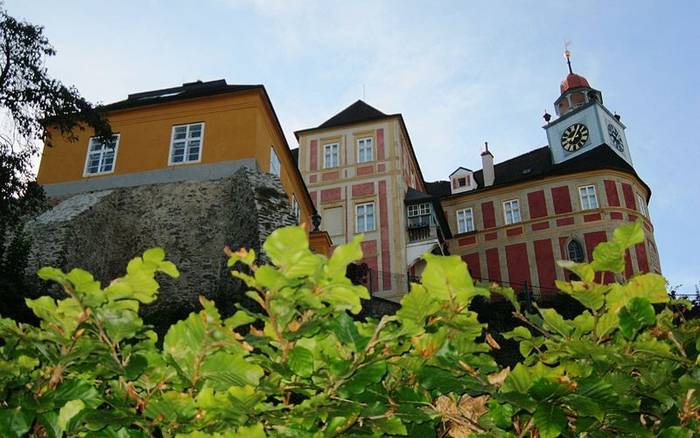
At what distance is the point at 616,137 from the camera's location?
3641 centimetres

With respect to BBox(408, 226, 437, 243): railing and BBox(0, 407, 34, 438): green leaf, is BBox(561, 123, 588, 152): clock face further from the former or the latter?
BBox(0, 407, 34, 438): green leaf

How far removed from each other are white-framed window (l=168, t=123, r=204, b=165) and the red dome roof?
109 feet

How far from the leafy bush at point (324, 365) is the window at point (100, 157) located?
16541 mm

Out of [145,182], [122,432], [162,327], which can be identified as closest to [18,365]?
[122,432]

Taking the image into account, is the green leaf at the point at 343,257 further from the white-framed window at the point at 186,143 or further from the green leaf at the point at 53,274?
the white-framed window at the point at 186,143

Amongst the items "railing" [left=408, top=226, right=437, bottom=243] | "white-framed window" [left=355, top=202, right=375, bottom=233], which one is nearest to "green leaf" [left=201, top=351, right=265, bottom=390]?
"railing" [left=408, top=226, right=437, bottom=243]

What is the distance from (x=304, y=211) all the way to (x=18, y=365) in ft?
66.6

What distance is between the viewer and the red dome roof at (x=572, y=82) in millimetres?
41438

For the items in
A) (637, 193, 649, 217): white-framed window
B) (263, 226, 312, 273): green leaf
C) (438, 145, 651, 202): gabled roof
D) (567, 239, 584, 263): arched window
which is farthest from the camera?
(438, 145, 651, 202): gabled roof

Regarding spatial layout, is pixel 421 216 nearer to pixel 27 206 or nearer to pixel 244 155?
pixel 244 155

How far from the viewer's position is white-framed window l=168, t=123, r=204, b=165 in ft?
53.3

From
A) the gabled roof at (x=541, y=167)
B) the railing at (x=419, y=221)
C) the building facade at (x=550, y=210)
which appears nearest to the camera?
the railing at (x=419, y=221)

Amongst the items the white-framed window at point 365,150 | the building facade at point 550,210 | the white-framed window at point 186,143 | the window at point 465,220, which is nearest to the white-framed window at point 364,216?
the white-framed window at point 365,150

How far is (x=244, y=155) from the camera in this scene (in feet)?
51.6
